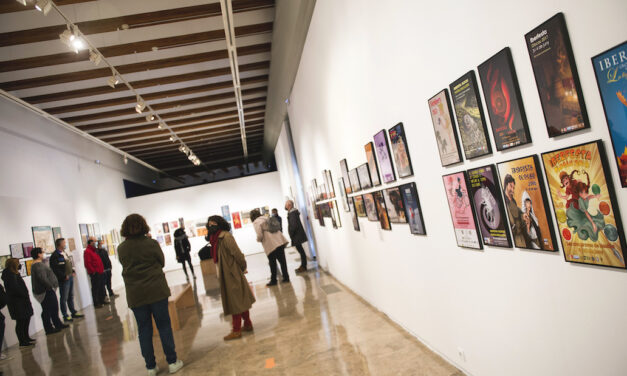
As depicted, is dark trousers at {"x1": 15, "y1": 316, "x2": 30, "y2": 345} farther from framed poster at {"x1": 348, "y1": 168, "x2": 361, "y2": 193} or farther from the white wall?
the white wall

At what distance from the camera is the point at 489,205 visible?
241cm

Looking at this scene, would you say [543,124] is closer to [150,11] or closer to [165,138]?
[150,11]

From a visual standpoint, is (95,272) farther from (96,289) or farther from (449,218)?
(449,218)

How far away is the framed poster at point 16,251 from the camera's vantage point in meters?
A: 8.47

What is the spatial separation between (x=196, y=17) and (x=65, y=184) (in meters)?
7.61

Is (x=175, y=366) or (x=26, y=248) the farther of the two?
(x=26, y=248)

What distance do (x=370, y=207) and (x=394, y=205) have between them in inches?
33.2

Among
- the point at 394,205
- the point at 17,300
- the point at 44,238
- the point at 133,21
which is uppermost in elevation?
the point at 133,21

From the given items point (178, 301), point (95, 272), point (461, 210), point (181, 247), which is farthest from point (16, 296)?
point (461, 210)

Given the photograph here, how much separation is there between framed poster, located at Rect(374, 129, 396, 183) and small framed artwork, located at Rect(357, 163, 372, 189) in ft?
1.57

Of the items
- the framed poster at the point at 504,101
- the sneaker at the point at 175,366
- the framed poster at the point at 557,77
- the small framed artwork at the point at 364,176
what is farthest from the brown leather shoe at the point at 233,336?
the framed poster at the point at 557,77

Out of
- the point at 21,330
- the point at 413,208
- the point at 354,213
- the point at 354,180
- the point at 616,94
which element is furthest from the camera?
the point at 21,330

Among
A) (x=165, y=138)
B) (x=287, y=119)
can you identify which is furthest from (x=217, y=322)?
(x=165, y=138)

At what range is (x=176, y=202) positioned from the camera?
18.8 metres
